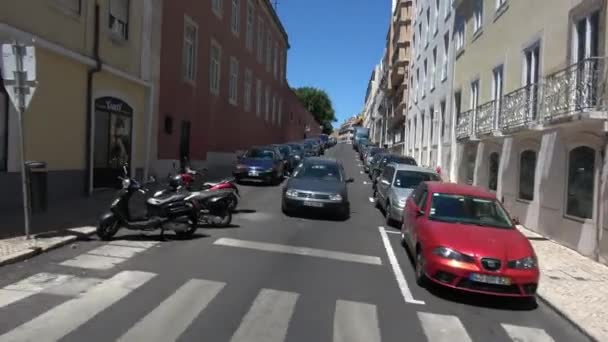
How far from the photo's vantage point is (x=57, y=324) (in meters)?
5.41

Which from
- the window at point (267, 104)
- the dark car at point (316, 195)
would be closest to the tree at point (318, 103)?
the window at point (267, 104)

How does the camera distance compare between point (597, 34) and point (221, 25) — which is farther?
point (221, 25)

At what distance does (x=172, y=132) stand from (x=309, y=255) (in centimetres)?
1358

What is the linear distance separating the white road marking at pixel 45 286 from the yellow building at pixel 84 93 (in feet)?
16.9

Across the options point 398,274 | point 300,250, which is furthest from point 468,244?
point 300,250

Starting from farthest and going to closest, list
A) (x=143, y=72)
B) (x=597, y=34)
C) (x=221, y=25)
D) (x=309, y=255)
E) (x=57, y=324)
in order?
(x=221, y=25) < (x=143, y=72) < (x=597, y=34) < (x=309, y=255) < (x=57, y=324)

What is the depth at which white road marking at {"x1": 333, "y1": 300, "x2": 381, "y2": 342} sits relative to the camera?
18.5ft

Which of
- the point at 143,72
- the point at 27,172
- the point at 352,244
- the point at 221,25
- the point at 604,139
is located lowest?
the point at 352,244

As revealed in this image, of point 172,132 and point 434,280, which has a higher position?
point 172,132

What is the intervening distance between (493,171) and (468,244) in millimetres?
11963

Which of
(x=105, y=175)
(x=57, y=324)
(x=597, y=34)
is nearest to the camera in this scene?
(x=57, y=324)

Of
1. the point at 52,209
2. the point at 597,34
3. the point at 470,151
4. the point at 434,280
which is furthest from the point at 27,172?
the point at 470,151

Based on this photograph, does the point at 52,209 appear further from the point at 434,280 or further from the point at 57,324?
the point at 434,280

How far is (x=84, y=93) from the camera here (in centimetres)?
1455
